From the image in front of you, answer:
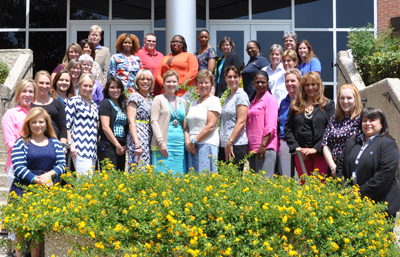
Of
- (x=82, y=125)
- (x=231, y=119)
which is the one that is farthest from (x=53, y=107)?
(x=231, y=119)

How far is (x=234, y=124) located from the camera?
6.38 m

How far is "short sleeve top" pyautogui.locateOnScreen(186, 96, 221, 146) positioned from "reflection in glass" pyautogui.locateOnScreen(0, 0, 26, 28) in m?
11.0

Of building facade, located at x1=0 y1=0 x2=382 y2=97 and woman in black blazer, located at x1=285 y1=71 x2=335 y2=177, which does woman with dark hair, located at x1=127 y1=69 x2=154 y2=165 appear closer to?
woman in black blazer, located at x1=285 y1=71 x2=335 y2=177

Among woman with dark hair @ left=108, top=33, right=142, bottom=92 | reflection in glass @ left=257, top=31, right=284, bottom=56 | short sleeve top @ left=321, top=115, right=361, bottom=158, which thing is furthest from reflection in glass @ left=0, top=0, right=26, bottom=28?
short sleeve top @ left=321, top=115, right=361, bottom=158

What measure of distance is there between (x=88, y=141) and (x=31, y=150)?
109cm

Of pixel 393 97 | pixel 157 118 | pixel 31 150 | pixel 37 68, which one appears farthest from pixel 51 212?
pixel 37 68

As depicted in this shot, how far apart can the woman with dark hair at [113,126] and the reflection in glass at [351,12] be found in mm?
10050

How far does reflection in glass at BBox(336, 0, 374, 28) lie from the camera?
14516 mm

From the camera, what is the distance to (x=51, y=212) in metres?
4.24

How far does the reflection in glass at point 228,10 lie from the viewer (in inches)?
586

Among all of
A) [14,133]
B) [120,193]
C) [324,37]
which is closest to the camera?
[120,193]

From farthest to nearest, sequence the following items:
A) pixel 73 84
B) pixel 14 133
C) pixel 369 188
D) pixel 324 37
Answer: pixel 324 37, pixel 73 84, pixel 14 133, pixel 369 188

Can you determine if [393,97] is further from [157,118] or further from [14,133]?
[14,133]

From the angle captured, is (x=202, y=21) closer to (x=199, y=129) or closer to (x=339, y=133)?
(x=199, y=129)
